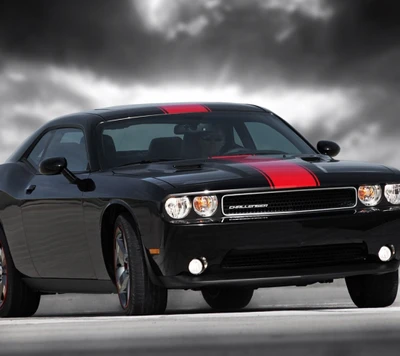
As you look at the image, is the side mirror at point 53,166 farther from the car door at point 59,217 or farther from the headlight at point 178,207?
the headlight at point 178,207

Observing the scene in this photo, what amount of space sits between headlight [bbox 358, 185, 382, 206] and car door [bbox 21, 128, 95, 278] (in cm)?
193

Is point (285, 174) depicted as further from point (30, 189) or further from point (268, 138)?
point (30, 189)

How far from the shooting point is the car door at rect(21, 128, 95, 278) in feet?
31.8

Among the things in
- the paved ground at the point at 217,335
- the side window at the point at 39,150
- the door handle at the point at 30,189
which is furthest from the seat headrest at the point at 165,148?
the paved ground at the point at 217,335

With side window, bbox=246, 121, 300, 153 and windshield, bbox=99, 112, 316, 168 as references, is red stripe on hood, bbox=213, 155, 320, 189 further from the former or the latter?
side window, bbox=246, 121, 300, 153

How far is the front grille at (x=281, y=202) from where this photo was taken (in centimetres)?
852

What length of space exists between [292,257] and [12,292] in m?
3.18

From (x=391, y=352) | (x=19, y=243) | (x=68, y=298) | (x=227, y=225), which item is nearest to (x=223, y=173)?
(x=227, y=225)

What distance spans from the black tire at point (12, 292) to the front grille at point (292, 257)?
2.99m

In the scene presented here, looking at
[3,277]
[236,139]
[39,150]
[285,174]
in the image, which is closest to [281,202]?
[285,174]

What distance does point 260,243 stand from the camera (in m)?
8.49

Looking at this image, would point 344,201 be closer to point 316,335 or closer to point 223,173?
point 223,173

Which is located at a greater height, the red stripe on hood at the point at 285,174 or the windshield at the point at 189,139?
the windshield at the point at 189,139

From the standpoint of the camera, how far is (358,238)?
8.81m
